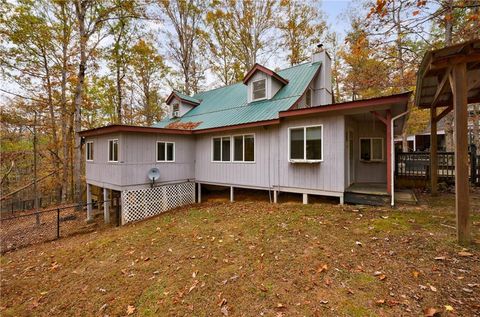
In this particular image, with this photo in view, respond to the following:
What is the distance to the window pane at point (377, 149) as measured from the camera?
28.6 ft

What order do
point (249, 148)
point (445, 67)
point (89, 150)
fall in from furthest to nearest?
point (89, 150) < point (249, 148) < point (445, 67)

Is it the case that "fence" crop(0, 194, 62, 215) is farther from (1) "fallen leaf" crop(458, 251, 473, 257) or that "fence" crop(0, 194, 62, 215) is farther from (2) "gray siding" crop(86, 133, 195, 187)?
(1) "fallen leaf" crop(458, 251, 473, 257)

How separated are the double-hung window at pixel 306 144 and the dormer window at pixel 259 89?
3.69 meters

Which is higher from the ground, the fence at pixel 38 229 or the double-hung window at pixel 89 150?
the double-hung window at pixel 89 150

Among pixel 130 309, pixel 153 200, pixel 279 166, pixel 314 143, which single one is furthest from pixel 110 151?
pixel 314 143

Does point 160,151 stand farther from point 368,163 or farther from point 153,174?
point 368,163

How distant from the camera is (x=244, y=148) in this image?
9.08 m

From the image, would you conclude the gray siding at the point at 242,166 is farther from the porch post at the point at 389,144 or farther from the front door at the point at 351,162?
the porch post at the point at 389,144

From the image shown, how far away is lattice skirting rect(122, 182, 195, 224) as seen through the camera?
848cm

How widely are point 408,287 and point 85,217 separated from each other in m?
13.7

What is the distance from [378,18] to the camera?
312 inches

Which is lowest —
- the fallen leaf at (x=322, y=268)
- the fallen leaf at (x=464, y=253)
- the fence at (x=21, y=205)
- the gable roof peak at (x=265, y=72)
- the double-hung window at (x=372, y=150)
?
the fence at (x=21, y=205)

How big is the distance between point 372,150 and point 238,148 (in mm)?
5535

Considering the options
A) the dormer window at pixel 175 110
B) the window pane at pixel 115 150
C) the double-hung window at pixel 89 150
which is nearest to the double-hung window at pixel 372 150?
the window pane at pixel 115 150
